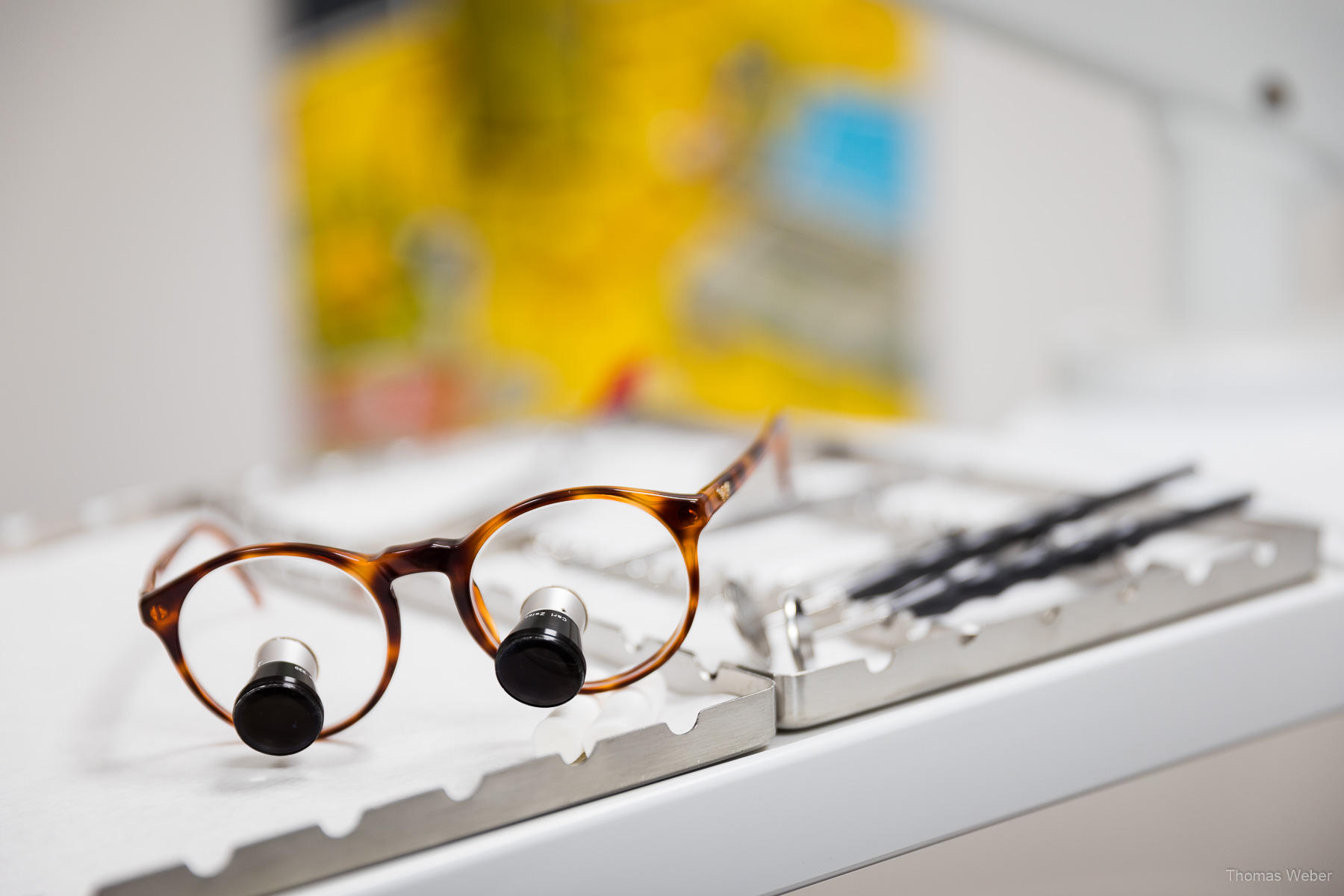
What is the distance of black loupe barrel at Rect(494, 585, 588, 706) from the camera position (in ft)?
0.97

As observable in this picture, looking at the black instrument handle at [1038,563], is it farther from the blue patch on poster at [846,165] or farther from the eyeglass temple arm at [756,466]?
the blue patch on poster at [846,165]

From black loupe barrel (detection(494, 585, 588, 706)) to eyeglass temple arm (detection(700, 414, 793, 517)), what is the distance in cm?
6

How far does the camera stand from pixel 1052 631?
36 cm

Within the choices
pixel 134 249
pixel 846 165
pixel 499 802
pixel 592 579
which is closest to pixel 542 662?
pixel 499 802

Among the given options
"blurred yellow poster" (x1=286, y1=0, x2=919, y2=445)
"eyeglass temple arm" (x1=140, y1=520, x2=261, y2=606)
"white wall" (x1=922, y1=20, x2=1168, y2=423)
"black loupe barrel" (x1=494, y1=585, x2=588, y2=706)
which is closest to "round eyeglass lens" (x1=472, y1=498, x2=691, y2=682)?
"black loupe barrel" (x1=494, y1=585, x2=588, y2=706)

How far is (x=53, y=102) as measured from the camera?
1970mm

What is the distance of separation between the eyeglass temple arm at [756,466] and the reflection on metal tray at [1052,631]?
0.06 m

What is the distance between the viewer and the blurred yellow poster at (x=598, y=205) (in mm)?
1792

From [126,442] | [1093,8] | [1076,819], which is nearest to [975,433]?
[1093,8]

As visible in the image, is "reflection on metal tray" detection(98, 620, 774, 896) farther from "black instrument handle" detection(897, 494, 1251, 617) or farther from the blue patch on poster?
the blue patch on poster

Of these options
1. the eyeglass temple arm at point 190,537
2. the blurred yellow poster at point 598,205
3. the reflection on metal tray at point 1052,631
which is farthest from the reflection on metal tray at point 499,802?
the blurred yellow poster at point 598,205

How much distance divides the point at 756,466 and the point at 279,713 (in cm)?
20

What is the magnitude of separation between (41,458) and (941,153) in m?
1.72

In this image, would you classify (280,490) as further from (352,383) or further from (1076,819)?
(352,383)
